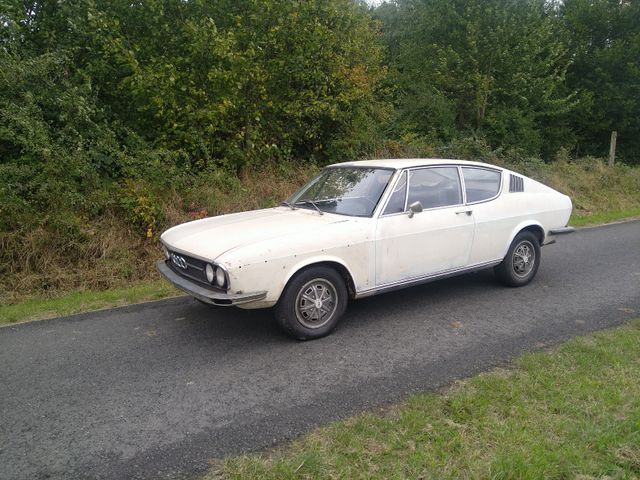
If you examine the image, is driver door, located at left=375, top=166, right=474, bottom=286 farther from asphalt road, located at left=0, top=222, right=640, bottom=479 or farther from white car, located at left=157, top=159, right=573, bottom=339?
asphalt road, located at left=0, top=222, right=640, bottom=479

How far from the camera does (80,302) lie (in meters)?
6.47

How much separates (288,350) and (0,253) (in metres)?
5.29

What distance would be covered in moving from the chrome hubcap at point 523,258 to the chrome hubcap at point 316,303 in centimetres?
274

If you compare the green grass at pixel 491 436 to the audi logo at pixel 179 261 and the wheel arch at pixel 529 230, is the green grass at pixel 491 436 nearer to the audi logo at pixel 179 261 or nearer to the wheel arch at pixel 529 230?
the audi logo at pixel 179 261

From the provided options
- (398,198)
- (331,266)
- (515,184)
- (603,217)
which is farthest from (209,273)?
(603,217)

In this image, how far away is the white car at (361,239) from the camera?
451 cm

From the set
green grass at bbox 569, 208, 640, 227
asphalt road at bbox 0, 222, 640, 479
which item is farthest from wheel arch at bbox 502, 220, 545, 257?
green grass at bbox 569, 208, 640, 227

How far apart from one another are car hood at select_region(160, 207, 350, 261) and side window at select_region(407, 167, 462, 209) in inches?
36.6

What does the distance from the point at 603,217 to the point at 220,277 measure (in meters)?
11.0

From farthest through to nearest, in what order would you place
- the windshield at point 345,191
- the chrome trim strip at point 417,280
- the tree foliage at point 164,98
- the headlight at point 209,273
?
the tree foliage at point 164,98 → the windshield at point 345,191 → the chrome trim strip at point 417,280 → the headlight at point 209,273

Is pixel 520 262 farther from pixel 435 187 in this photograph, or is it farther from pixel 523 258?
pixel 435 187

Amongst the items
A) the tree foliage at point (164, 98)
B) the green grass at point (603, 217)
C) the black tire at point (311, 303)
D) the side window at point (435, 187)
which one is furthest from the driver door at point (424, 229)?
the green grass at point (603, 217)

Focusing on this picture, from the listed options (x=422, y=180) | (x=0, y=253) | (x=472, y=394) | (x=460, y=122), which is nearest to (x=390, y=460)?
(x=472, y=394)

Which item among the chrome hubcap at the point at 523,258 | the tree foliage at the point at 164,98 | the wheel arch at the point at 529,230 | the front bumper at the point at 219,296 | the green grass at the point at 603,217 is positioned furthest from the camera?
the green grass at the point at 603,217
